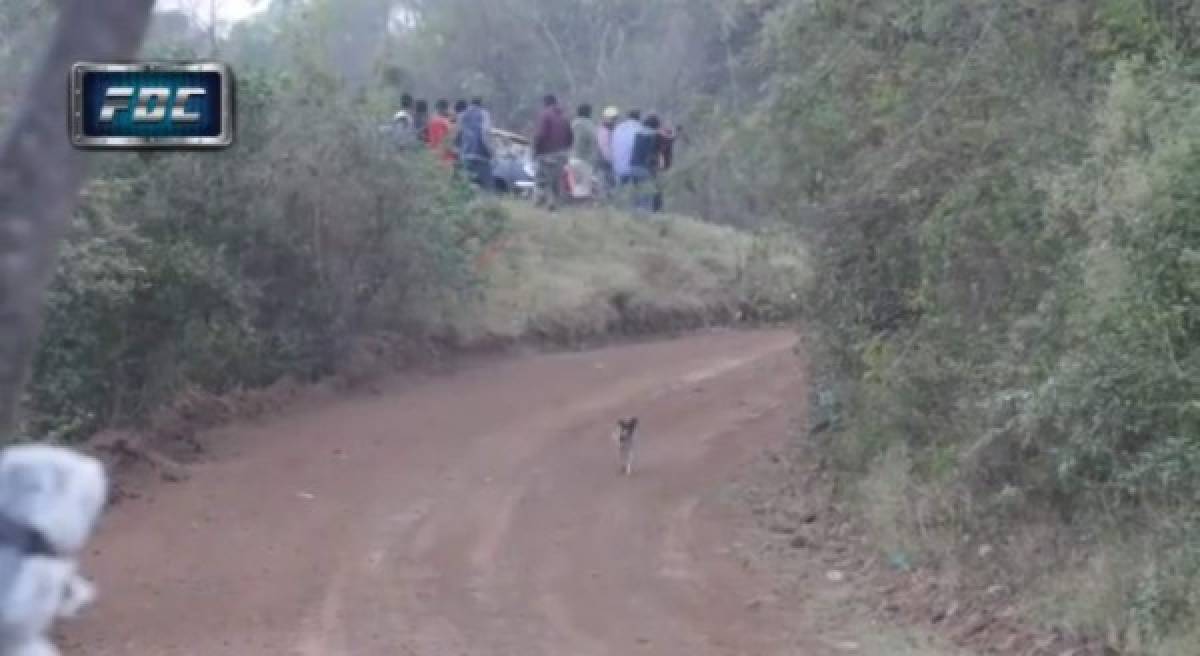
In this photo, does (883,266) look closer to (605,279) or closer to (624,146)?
(605,279)

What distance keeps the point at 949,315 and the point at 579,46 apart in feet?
108

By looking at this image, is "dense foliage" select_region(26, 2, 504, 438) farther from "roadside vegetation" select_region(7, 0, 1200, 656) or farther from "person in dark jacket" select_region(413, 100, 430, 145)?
"person in dark jacket" select_region(413, 100, 430, 145)

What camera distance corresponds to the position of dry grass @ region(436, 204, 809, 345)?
2672cm

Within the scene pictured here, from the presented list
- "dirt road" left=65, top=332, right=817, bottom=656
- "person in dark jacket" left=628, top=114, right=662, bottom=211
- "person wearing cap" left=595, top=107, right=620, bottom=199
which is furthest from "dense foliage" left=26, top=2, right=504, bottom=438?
"person wearing cap" left=595, top=107, right=620, bottom=199

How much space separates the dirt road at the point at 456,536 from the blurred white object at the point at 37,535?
6986 millimetres

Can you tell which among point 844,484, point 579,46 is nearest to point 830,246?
point 844,484

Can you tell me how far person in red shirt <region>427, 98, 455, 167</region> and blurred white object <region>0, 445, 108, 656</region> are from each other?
821 inches

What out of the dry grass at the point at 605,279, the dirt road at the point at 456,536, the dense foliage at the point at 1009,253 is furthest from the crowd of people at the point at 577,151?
the dense foliage at the point at 1009,253

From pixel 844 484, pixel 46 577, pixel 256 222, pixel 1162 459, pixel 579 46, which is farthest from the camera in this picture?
pixel 579 46

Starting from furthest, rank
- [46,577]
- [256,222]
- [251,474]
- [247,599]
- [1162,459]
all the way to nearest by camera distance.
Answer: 1. [256,222]
2. [251,474]
3. [247,599]
4. [1162,459]
5. [46,577]

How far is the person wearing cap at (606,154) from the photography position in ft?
104

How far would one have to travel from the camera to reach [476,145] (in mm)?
30328

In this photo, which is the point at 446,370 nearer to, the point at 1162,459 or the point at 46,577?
the point at 1162,459

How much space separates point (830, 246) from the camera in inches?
658
